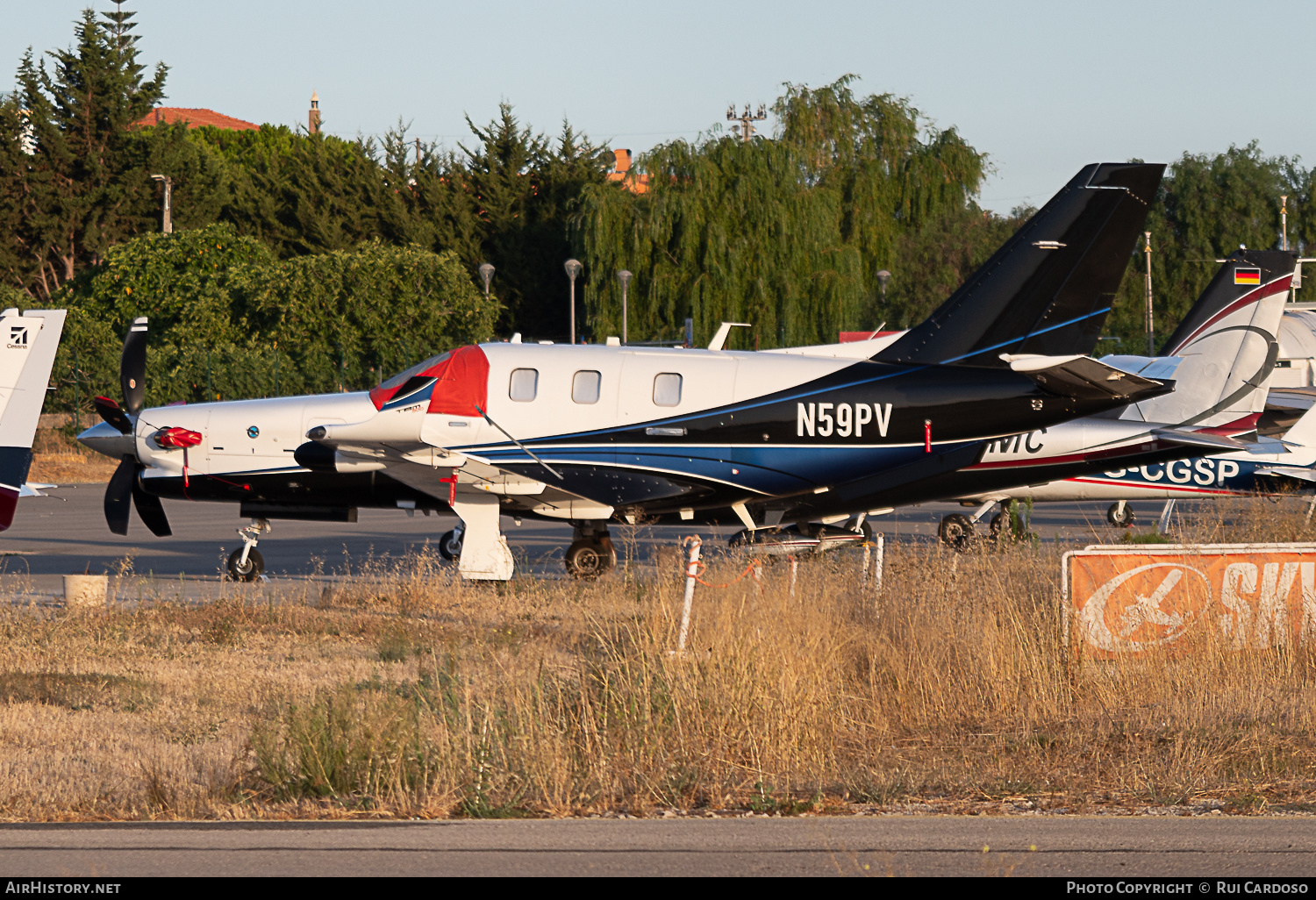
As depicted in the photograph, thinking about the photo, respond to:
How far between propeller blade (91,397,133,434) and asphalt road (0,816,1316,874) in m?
11.7

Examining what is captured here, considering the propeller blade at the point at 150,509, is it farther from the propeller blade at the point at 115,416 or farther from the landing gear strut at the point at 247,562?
the landing gear strut at the point at 247,562

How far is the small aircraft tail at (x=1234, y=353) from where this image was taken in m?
19.4

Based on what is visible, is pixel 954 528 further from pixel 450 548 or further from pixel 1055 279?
pixel 450 548

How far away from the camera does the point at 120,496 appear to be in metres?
17.7

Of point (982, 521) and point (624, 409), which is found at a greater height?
point (624, 409)

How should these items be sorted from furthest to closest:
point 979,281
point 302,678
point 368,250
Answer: point 368,250 < point 979,281 < point 302,678

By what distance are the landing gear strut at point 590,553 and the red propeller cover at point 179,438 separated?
472 centimetres

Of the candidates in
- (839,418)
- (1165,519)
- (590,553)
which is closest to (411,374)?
(590,553)

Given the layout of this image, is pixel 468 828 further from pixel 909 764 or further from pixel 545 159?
pixel 545 159

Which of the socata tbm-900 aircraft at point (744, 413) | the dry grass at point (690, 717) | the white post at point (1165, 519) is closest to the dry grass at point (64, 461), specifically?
the socata tbm-900 aircraft at point (744, 413)

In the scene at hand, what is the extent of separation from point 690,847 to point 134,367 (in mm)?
14275
